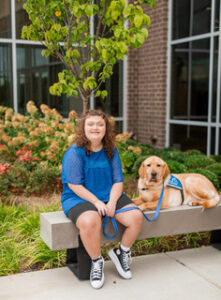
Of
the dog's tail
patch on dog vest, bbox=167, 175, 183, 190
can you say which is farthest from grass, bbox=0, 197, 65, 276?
the dog's tail

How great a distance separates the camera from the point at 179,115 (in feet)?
28.6

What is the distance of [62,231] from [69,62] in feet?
8.00

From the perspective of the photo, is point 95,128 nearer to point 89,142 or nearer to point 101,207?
point 89,142

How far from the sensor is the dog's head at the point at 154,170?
3.68 m

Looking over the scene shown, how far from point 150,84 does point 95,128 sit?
5.98 metres

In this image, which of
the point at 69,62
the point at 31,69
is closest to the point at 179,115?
the point at 31,69

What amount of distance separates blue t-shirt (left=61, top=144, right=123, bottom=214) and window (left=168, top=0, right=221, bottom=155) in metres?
4.57

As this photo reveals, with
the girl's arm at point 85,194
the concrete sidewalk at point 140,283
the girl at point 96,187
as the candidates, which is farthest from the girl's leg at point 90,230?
the concrete sidewalk at point 140,283

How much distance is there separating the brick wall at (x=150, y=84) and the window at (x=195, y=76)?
0.18 meters

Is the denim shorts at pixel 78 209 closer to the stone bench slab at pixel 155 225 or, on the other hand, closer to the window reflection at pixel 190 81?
the stone bench slab at pixel 155 225

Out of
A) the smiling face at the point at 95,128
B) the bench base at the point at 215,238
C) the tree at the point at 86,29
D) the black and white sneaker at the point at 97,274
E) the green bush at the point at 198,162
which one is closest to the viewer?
the black and white sneaker at the point at 97,274

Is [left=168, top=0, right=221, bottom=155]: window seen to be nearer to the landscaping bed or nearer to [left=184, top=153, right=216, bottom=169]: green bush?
the landscaping bed

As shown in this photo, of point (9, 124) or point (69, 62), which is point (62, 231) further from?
point (9, 124)

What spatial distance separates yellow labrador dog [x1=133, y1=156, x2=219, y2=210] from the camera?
12.2ft
